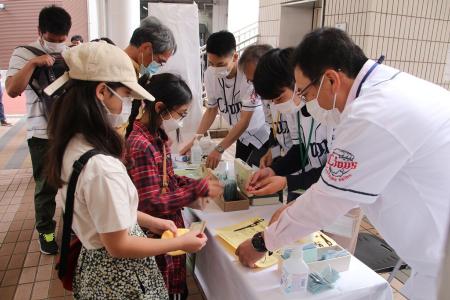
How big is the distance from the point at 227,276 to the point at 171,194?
39 cm

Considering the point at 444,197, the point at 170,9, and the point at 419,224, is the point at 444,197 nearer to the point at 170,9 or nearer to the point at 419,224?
the point at 419,224

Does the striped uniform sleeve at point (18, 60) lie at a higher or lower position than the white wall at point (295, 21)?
lower

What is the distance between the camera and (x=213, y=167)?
2256 millimetres

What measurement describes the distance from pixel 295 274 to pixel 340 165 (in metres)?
0.37

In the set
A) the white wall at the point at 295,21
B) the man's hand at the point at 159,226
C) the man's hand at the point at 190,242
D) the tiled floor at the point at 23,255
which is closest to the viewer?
the man's hand at the point at 190,242

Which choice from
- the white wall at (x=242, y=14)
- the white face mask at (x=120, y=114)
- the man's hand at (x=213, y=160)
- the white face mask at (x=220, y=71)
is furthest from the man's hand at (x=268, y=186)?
the white wall at (x=242, y=14)

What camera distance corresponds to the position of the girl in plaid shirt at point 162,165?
1342mm

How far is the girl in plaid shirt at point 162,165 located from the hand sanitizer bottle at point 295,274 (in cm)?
50

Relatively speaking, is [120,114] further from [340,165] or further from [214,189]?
[340,165]

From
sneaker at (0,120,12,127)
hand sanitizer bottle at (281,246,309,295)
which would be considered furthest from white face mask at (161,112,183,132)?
sneaker at (0,120,12,127)

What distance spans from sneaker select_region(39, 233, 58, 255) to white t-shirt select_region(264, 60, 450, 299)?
2.15 metres

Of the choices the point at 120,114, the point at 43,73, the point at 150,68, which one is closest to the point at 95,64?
the point at 120,114

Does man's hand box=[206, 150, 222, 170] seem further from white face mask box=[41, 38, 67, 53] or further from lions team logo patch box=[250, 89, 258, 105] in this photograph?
white face mask box=[41, 38, 67, 53]

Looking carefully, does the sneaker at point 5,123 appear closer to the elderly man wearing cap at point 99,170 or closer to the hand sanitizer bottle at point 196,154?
the hand sanitizer bottle at point 196,154
